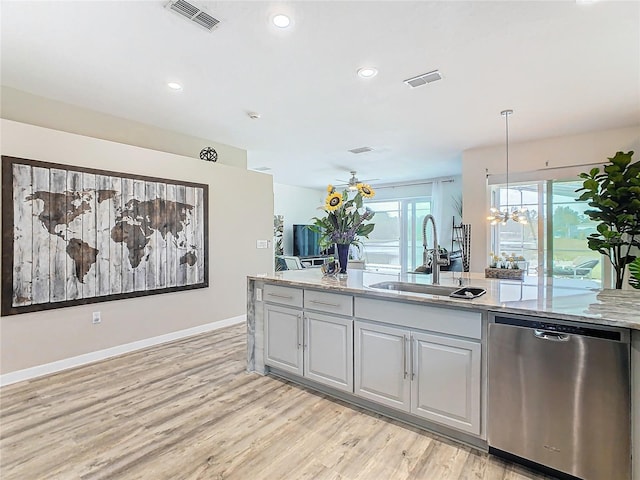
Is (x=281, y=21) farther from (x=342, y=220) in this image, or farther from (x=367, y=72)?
(x=342, y=220)

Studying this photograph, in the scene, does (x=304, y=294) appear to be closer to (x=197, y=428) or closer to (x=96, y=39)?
(x=197, y=428)

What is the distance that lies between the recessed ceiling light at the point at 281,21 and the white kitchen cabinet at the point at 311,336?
1972mm

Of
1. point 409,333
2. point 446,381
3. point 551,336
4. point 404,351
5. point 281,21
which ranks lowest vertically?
point 446,381

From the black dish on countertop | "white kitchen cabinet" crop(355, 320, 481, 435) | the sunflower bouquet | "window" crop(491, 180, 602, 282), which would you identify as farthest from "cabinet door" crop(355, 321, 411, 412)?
"window" crop(491, 180, 602, 282)

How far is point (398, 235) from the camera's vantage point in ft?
31.3

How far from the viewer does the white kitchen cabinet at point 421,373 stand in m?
2.04

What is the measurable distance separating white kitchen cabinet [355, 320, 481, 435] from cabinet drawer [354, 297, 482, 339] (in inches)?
1.9

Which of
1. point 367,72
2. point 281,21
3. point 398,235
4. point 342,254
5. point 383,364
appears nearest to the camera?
point 281,21

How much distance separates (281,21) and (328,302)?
2.05m

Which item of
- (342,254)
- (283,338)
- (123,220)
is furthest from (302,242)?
(283,338)

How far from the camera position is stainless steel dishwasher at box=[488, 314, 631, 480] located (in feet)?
5.34

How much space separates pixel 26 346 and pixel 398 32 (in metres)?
4.26

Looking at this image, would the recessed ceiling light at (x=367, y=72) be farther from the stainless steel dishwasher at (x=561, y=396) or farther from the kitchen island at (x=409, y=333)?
the stainless steel dishwasher at (x=561, y=396)

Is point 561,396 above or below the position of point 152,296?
below
